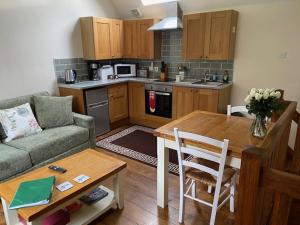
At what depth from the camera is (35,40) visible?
3.60 metres

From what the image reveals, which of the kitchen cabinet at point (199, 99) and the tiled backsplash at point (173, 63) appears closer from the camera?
the kitchen cabinet at point (199, 99)

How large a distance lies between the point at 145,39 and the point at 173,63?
0.71 meters

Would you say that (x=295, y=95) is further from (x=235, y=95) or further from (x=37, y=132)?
(x=37, y=132)

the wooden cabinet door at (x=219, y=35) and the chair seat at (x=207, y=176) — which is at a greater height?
the wooden cabinet door at (x=219, y=35)

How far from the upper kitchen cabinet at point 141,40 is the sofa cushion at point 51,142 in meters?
2.04

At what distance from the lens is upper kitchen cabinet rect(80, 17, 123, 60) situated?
408 centimetres

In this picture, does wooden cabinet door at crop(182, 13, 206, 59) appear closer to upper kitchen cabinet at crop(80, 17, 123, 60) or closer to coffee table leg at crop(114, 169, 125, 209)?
upper kitchen cabinet at crop(80, 17, 123, 60)

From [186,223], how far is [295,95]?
2.65 m

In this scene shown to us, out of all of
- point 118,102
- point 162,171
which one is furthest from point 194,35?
point 162,171

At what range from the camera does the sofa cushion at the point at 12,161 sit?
238 centimetres

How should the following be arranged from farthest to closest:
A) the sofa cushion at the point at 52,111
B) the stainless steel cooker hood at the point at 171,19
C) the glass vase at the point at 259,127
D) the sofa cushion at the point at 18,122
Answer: the stainless steel cooker hood at the point at 171,19 < the sofa cushion at the point at 52,111 < the sofa cushion at the point at 18,122 < the glass vase at the point at 259,127

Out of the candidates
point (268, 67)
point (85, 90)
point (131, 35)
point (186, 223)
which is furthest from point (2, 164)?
point (268, 67)

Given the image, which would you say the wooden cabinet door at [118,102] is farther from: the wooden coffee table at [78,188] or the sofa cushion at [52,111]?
the wooden coffee table at [78,188]

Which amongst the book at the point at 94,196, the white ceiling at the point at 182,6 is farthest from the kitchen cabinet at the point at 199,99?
the book at the point at 94,196
